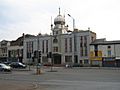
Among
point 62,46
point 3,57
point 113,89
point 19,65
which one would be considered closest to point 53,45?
point 62,46

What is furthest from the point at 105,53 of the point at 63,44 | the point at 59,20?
the point at 59,20

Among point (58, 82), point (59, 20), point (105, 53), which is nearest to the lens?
point (58, 82)

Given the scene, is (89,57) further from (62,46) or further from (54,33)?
(54,33)

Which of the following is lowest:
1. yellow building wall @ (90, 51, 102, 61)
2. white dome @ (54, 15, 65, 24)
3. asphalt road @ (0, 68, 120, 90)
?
asphalt road @ (0, 68, 120, 90)

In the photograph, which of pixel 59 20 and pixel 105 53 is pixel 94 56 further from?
pixel 59 20

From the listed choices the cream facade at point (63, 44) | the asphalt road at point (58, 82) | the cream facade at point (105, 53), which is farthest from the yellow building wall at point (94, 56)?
the asphalt road at point (58, 82)

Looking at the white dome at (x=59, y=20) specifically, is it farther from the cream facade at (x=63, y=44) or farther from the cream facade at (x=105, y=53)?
the cream facade at (x=105, y=53)

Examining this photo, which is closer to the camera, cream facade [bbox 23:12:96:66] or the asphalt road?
the asphalt road

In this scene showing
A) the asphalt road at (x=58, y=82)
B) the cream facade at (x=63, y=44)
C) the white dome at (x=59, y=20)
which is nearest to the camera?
the asphalt road at (x=58, y=82)

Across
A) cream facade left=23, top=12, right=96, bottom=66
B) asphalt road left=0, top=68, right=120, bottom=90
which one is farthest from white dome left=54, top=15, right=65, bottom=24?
asphalt road left=0, top=68, right=120, bottom=90

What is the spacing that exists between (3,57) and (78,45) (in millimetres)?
38785

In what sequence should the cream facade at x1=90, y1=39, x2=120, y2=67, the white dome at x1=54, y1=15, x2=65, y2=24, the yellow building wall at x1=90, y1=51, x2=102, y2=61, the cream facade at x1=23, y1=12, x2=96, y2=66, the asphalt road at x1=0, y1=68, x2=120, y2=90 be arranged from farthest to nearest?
the white dome at x1=54, y1=15, x2=65, y2=24 → the cream facade at x1=23, y1=12, x2=96, y2=66 → the yellow building wall at x1=90, y1=51, x2=102, y2=61 → the cream facade at x1=90, y1=39, x2=120, y2=67 → the asphalt road at x1=0, y1=68, x2=120, y2=90

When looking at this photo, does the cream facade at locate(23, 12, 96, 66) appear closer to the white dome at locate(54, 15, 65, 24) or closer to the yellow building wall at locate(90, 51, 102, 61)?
the white dome at locate(54, 15, 65, 24)

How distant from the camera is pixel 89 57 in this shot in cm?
8225
